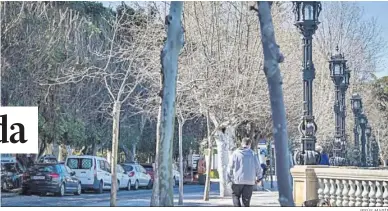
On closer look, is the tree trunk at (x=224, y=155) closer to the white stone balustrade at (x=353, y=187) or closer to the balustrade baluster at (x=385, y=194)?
the white stone balustrade at (x=353, y=187)

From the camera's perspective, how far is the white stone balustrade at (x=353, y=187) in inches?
466

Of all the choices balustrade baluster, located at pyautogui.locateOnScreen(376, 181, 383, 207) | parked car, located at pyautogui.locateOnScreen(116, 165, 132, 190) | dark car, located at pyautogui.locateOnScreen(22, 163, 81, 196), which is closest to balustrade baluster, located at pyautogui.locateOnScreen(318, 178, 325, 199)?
balustrade baluster, located at pyautogui.locateOnScreen(376, 181, 383, 207)

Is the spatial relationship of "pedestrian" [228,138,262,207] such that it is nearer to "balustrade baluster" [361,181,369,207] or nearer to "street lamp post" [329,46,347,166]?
"balustrade baluster" [361,181,369,207]

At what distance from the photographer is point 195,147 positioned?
122 ft

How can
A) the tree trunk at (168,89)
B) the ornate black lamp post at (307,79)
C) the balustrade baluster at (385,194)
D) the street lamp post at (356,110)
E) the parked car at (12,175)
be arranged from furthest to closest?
the street lamp post at (356,110), the parked car at (12,175), the ornate black lamp post at (307,79), the balustrade baluster at (385,194), the tree trunk at (168,89)

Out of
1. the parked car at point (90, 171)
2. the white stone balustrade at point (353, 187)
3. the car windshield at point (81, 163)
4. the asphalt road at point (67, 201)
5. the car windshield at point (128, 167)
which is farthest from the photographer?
the car windshield at point (128, 167)

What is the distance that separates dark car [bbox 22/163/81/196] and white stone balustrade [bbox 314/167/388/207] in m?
11.5

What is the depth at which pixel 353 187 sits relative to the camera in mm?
12312

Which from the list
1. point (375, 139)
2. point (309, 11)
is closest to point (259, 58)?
point (309, 11)

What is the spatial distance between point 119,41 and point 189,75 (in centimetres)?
375

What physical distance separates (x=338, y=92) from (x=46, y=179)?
8934 millimetres

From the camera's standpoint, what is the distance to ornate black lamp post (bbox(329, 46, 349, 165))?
62.9 ft

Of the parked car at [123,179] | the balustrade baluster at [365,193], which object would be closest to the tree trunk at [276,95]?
the balustrade baluster at [365,193]

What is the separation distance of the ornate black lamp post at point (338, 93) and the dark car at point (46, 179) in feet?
26.0
